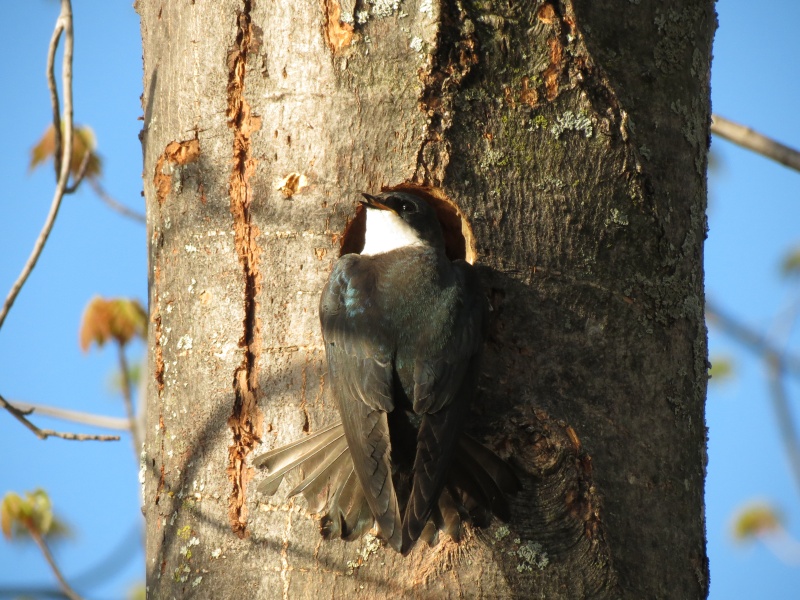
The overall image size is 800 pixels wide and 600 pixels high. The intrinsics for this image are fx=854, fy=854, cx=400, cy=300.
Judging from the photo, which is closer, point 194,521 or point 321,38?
point 194,521

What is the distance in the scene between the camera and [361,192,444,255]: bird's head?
234 centimetres

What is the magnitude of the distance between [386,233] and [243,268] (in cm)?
57

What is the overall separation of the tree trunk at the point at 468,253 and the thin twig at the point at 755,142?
705 millimetres

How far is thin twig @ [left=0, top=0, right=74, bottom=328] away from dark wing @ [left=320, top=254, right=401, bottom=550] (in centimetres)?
111

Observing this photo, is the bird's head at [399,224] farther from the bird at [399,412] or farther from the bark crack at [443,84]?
the bark crack at [443,84]

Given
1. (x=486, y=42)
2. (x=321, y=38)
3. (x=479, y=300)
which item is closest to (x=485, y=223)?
(x=479, y=300)

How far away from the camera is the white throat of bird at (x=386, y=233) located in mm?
2500

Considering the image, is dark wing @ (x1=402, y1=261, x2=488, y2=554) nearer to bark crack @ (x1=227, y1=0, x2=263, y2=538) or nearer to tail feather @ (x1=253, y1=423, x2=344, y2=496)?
tail feather @ (x1=253, y1=423, x2=344, y2=496)

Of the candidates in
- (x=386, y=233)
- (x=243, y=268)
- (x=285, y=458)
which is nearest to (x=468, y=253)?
(x=386, y=233)

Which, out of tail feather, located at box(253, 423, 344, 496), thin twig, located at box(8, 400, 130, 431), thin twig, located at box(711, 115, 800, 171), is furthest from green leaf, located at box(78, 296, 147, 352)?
thin twig, located at box(711, 115, 800, 171)

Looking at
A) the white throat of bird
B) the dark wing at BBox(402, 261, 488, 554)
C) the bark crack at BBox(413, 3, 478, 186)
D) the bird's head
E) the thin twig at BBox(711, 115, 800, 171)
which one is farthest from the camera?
the thin twig at BBox(711, 115, 800, 171)

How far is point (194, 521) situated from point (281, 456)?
286mm

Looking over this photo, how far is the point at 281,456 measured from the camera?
2.07 meters

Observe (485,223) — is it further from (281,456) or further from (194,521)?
(194,521)
